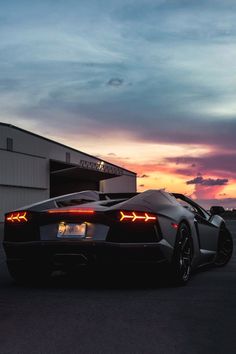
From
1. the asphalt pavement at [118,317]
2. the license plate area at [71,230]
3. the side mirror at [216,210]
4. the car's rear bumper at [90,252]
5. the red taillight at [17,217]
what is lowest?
the asphalt pavement at [118,317]

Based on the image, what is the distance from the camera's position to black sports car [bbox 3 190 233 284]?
671 cm

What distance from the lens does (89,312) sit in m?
5.33

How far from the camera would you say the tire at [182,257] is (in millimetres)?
7008

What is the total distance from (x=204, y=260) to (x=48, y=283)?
91.6 inches

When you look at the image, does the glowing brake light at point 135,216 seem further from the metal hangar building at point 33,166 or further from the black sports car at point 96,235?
the metal hangar building at point 33,166

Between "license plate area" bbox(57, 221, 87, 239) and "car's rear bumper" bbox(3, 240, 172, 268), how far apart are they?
8 centimetres

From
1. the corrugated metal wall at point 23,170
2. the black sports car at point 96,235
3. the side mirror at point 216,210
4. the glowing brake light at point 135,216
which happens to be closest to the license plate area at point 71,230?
the black sports car at point 96,235

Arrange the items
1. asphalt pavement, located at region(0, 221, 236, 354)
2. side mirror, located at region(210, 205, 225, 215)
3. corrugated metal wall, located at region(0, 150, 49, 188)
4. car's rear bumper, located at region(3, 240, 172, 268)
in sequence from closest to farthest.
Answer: asphalt pavement, located at region(0, 221, 236, 354), car's rear bumper, located at region(3, 240, 172, 268), side mirror, located at region(210, 205, 225, 215), corrugated metal wall, located at region(0, 150, 49, 188)

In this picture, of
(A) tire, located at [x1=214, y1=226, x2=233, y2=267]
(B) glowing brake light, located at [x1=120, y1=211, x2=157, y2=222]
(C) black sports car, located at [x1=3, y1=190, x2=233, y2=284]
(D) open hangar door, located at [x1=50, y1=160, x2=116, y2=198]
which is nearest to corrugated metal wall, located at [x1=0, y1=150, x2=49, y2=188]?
(D) open hangar door, located at [x1=50, y1=160, x2=116, y2=198]

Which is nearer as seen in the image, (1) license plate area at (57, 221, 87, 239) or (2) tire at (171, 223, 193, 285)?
(1) license plate area at (57, 221, 87, 239)

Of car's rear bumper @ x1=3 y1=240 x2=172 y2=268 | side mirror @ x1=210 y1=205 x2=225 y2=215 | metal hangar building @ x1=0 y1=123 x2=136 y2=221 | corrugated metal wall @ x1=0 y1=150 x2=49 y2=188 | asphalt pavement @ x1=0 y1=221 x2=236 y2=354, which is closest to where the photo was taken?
asphalt pavement @ x1=0 y1=221 x2=236 y2=354

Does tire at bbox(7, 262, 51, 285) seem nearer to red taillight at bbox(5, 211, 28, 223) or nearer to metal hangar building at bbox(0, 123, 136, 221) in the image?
red taillight at bbox(5, 211, 28, 223)

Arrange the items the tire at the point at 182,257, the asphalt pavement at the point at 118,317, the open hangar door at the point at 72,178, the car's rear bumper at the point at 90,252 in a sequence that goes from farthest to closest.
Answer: the open hangar door at the point at 72,178, the tire at the point at 182,257, the car's rear bumper at the point at 90,252, the asphalt pavement at the point at 118,317

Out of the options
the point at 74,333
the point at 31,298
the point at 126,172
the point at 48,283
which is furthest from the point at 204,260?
the point at 126,172
